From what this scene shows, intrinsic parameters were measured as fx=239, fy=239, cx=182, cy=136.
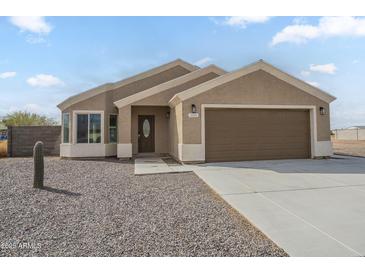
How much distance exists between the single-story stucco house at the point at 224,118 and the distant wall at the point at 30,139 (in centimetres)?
342

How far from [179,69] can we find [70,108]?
284 inches

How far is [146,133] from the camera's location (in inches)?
577

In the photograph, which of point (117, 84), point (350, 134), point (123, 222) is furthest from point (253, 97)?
point (350, 134)

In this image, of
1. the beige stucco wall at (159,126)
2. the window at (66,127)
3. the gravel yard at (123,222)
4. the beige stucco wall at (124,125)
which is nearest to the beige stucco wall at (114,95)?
the window at (66,127)

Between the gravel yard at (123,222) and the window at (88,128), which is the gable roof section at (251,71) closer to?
the window at (88,128)

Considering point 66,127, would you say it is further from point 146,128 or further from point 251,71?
point 251,71

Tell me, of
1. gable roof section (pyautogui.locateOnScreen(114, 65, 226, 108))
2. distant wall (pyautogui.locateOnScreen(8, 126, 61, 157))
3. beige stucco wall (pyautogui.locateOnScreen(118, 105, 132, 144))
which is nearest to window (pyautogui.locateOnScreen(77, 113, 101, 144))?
beige stucco wall (pyautogui.locateOnScreen(118, 105, 132, 144))

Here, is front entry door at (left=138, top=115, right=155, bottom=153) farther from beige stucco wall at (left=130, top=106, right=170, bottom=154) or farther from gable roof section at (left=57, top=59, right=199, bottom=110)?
gable roof section at (left=57, top=59, right=199, bottom=110)

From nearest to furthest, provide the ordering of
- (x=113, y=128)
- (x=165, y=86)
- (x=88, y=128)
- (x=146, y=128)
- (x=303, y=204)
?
1. (x=303, y=204)
2. (x=165, y=86)
3. (x=88, y=128)
4. (x=113, y=128)
5. (x=146, y=128)

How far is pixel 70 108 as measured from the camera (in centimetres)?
1342

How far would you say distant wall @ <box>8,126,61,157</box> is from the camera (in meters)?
16.1

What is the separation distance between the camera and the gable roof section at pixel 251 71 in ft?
35.1

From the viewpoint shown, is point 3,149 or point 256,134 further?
point 3,149

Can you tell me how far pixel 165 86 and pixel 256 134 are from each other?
18.3ft
